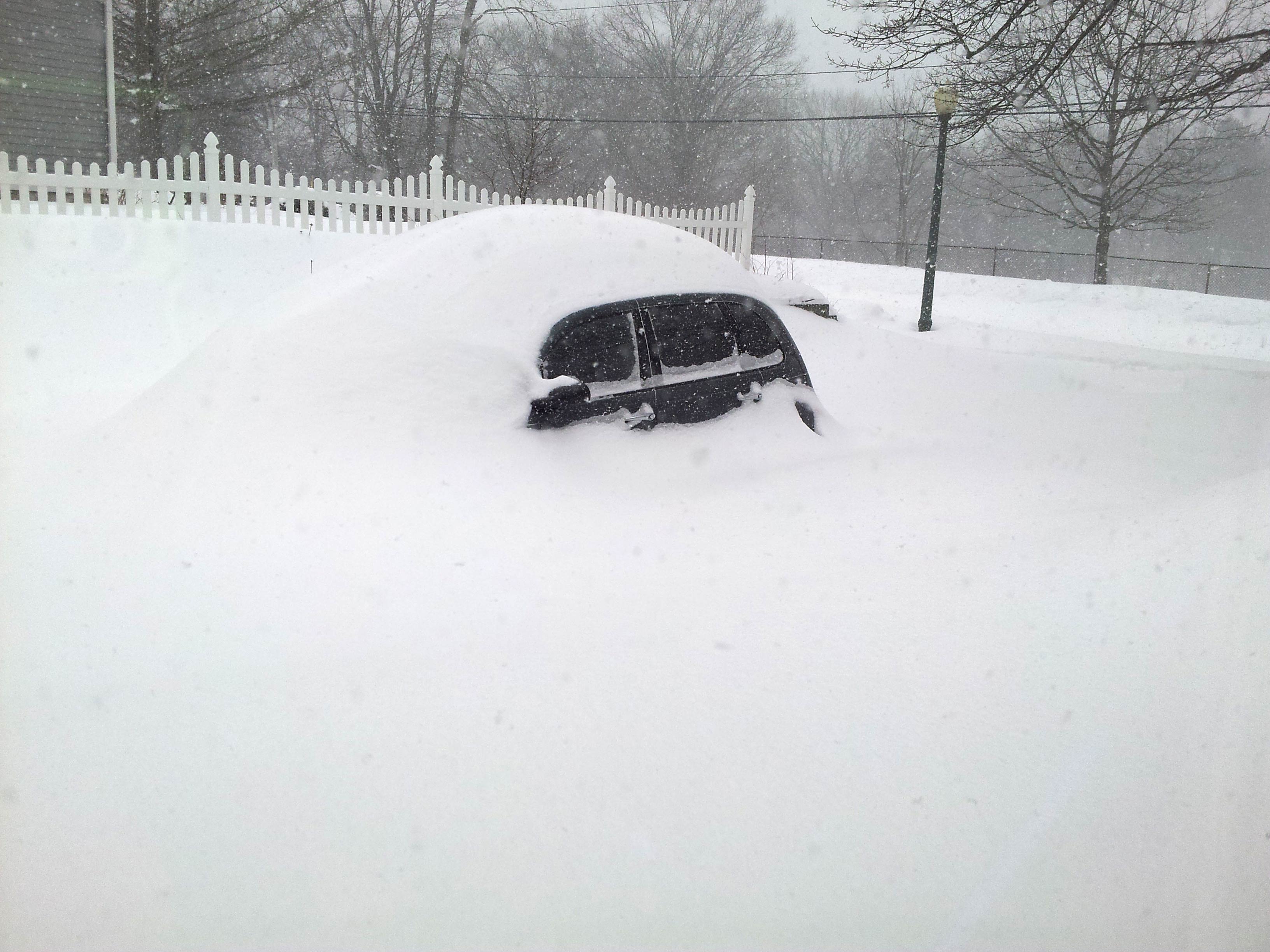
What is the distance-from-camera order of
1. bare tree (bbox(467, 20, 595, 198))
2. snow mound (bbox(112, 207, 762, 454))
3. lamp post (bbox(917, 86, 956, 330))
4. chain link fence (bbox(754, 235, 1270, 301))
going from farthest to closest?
1. chain link fence (bbox(754, 235, 1270, 301))
2. bare tree (bbox(467, 20, 595, 198))
3. lamp post (bbox(917, 86, 956, 330))
4. snow mound (bbox(112, 207, 762, 454))

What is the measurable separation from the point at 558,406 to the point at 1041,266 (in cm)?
6459

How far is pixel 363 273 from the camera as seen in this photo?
181 inches

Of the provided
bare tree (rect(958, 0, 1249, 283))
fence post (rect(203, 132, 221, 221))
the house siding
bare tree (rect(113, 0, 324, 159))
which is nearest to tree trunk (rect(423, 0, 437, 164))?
bare tree (rect(113, 0, 324, 159))

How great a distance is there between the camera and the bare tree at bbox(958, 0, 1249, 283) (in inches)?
334

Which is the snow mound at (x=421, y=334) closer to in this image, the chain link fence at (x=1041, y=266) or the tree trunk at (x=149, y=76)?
the tree trunk at (x=149, y=76)

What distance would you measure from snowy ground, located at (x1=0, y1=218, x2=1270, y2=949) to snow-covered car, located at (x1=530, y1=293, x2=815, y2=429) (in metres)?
0.14

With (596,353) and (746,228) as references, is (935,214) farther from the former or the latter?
(596,353)

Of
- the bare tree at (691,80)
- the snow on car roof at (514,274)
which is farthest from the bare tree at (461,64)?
the snow on car roof at (514,274)

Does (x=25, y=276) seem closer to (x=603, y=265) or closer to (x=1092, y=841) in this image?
(x=603, y=265)

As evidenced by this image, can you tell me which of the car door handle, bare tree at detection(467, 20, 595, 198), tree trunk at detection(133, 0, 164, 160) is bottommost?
the car door handle

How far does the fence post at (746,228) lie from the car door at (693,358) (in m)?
10.5

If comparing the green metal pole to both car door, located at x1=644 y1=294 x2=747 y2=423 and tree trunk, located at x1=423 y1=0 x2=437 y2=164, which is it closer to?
car door, located at x1=644 y1=294 x2=747 y2=423

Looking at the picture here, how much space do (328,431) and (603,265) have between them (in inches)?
68.5

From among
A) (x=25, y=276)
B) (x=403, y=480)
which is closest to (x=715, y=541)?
(x=403, y=480)
